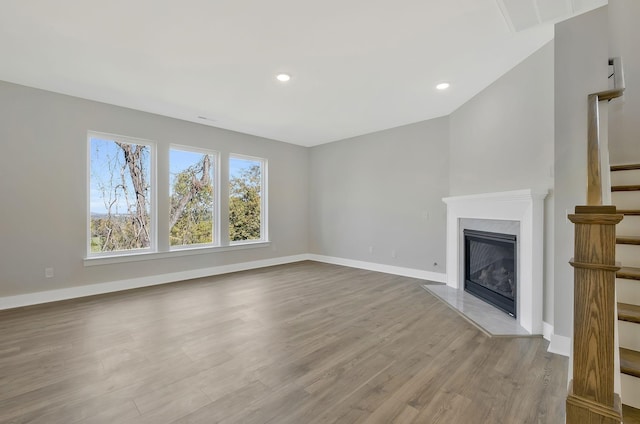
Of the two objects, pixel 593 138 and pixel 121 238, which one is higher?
pixel 593 138

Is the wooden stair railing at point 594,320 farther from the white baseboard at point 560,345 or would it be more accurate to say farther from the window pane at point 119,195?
the window pane at point 119,195

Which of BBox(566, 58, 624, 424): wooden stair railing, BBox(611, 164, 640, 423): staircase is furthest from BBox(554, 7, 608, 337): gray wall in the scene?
BBox(566, 58, 624, 424): wooden stair railing

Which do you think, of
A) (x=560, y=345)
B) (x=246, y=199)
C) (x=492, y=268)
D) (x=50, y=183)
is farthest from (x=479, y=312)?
(x=50, y=183)

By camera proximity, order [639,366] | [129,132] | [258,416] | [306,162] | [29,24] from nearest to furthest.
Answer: [639,366], [258,416], [29,24], [129,132], [306,162]

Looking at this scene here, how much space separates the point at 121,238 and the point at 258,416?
397 centimetres

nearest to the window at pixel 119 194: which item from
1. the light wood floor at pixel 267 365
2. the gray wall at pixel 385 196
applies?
the light wood floor at pixel 267 365

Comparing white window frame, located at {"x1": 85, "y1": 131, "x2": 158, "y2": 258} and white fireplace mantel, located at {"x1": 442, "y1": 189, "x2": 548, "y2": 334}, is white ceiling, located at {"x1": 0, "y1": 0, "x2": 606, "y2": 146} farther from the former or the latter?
white fireplace mantel, located at {"x1": 442, "y1": 189, "x2": 548, "y2": 334}

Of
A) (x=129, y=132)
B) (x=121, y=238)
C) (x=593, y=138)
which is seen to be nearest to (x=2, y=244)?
(x=121, y=238)

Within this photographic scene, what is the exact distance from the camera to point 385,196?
546 cm

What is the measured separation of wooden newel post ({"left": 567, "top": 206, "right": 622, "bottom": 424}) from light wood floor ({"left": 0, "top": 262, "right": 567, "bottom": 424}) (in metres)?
0.67

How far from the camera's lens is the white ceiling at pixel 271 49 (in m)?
2.20

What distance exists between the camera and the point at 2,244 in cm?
344

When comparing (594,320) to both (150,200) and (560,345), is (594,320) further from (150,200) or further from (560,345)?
(150,200)

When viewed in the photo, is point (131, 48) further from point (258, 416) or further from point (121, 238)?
point (258, 416)
